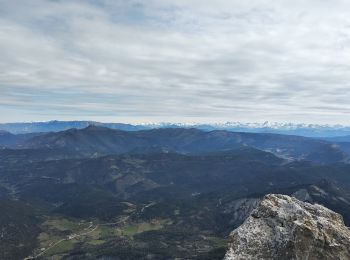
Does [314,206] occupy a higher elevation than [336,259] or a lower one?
higher

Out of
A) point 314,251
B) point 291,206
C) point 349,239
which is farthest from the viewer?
point 291,206

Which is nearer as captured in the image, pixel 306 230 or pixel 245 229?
pixel 306 230

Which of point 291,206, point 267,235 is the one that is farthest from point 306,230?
point 291,206

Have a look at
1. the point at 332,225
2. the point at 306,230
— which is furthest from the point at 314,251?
the point at 332,225

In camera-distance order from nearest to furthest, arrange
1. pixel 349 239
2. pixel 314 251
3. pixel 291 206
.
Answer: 1. pixel 314 251
2. pixel 349 239
3. pixel 291 206

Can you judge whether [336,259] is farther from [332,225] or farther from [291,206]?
[291,206]

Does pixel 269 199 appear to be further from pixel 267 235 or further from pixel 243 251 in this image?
pixel 243 251
